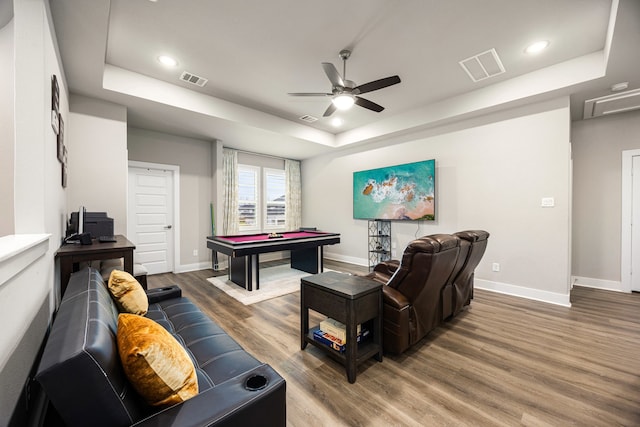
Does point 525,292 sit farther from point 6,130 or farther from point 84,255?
point 6,130

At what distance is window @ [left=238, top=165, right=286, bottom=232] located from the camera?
6137 millimetres

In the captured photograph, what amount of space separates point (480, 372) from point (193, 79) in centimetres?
453

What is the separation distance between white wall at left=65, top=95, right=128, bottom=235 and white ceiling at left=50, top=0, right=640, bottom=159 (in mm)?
217

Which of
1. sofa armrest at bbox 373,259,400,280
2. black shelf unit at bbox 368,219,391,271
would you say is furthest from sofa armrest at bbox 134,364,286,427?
black shelf unit at bbox 368,219,391,271

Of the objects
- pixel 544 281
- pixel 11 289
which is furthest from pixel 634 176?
pixel 11 289

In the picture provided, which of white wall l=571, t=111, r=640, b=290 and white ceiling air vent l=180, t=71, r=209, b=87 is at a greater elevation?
white ceiling air vent l=180, t=71, r=209, b=87

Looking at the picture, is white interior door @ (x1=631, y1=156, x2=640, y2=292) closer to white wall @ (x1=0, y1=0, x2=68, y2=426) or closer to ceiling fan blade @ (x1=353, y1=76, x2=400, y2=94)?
ceiling fan blade @ (x1=353, y1=76, x2=400, y2=94)

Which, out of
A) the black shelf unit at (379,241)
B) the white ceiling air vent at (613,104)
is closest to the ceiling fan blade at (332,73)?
the black shelf unit at (379,241)

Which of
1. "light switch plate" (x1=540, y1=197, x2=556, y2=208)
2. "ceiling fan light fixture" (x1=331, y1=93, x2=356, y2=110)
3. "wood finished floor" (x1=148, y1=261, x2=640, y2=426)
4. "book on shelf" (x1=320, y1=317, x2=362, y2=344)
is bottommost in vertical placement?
"wood finished floor" (x1=148, y1=261, x2=640, y2=426)

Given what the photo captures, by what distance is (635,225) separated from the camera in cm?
383

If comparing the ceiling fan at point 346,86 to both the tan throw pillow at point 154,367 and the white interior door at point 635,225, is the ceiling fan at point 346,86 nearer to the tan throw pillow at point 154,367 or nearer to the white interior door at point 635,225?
the tan throw pillow at point 154,367

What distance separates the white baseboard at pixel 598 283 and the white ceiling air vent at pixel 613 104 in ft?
8.41

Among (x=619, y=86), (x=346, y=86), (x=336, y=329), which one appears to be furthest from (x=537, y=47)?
Answer: (x=336, y=329)

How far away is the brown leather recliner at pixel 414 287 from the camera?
203 cm
